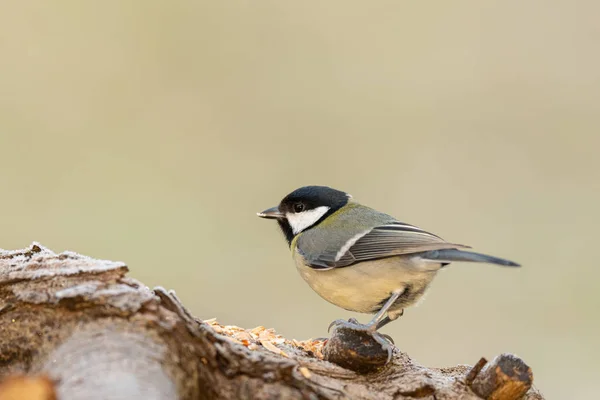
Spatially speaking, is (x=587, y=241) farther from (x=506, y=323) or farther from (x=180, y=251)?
(x=180, y=251)

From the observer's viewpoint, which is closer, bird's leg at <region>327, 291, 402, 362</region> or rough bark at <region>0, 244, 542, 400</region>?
rough bark at <region>0, 244, 542, 400</region>

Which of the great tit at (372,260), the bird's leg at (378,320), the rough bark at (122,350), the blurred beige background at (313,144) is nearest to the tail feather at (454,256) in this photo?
the great tit at (372,260)

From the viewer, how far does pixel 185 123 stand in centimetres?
505

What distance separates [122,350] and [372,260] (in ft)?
3.61

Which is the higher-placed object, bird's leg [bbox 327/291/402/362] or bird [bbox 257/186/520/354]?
bird [bbox 257/186/520/354]

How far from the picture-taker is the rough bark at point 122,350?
122 cm

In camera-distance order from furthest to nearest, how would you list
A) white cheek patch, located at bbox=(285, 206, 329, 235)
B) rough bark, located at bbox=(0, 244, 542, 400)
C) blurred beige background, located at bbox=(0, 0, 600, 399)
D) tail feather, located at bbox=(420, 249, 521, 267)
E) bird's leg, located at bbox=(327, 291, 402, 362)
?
1. blurred beige background, located at bbox=(0, 0, 600, 399)
2. white cheek patch, located at bbox=(285, 206, 329, 235)
3. tail feather, located at bbox=(420, 249, 521, 267)
4. bird's leg, located at bbox=(327, 291, 402, 362)
5. rough bark, located at bbox=(0, 244, 542, 400)

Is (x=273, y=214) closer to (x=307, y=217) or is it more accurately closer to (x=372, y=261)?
(x=307, y=217)

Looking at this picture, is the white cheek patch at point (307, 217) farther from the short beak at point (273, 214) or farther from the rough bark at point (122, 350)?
the rough bark at point (122, 350)

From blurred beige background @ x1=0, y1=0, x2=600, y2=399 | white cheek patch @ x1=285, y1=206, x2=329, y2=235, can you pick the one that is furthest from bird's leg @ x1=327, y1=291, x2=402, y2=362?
→ blurred beige background @ x1=0, y1=0, x2=600, y2=399

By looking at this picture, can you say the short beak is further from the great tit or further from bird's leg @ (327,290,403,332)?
bird's leg @ (327,290,403,332)

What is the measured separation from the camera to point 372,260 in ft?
7.12

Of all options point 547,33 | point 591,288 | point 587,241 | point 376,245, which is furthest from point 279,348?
point 547,33

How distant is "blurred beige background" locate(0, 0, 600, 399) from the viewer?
4.06 metres
